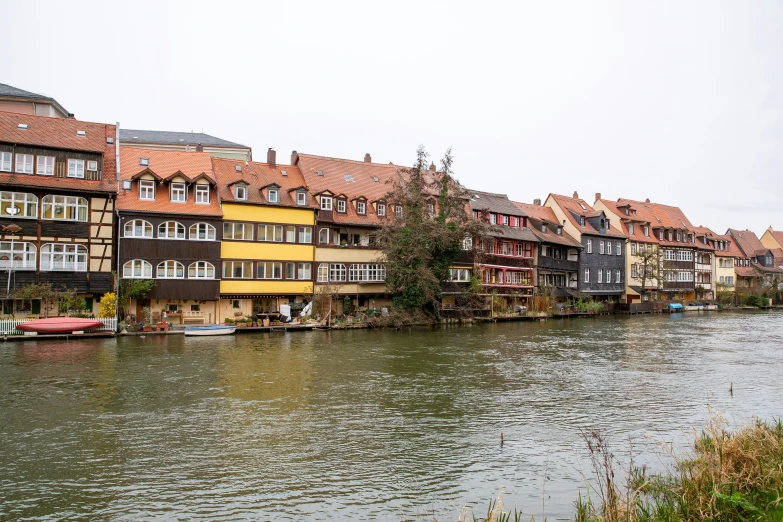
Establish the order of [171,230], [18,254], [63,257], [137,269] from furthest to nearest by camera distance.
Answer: [171,230] < [137,269] < [63,257] < [18,254]

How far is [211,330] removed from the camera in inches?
1518

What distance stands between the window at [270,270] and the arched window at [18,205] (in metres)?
14.7

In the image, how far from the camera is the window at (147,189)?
41500mm

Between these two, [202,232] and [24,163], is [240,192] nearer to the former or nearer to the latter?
[202,232]

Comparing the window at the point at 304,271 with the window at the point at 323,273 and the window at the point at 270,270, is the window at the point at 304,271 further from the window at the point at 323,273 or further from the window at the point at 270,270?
the window at the point at 270,270

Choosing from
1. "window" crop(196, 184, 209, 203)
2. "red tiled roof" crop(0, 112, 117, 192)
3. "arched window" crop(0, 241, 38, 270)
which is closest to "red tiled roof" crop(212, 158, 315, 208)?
"window" crop(196, 184, 209, 203)

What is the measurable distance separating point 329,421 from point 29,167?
31122 mm

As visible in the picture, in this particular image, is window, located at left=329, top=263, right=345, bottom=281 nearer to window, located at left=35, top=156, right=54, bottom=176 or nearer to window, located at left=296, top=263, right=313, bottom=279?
window, located at left=296, top=263, right=313, bottom=279

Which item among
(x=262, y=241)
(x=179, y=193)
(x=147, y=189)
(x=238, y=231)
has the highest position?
(x=147, y=189)

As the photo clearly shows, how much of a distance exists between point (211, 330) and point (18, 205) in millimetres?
13692

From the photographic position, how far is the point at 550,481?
39.9ft

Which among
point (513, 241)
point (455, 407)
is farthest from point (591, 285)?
point (455, 407)

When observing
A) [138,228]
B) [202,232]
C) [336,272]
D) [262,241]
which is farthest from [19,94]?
[336,272]

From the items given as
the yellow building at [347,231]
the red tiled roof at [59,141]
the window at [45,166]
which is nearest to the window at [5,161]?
the red tiled roof at [59,141]
